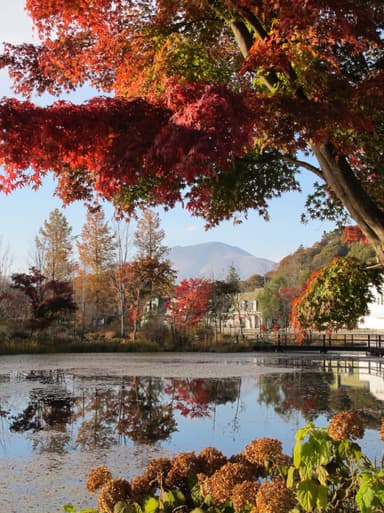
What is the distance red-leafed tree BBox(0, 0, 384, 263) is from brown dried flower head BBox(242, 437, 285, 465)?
1.56 metres

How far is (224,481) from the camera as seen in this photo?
2418mm

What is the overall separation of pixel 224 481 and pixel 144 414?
6548mm

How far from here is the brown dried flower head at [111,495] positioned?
2514mm

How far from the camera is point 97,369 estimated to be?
16078 millimetres

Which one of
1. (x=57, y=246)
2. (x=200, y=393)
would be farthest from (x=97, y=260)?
(x=200, y=393)

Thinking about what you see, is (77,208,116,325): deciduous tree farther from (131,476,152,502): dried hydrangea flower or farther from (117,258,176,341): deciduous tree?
(131,476,152,502): dried hydrangea flower

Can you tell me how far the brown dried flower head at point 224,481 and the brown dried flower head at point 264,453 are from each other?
117 mm

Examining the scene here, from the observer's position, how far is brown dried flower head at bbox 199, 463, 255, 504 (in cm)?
240

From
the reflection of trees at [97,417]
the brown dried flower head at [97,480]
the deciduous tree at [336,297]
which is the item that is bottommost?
the reflection of trees at [97,417]

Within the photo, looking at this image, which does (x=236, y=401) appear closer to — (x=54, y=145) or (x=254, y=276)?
(x=54, y=145)

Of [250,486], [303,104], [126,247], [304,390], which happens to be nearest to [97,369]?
[304,390]

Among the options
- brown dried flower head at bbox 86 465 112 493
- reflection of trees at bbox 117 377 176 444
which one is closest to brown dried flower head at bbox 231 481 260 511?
brown dried flower head at bbox 86 465 112 493

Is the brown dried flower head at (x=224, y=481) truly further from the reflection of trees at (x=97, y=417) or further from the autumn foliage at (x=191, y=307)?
the autumn foliage at (x=191, y=307)

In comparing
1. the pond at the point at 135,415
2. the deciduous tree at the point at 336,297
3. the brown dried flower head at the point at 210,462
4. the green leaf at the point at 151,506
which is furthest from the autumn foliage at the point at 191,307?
the green leaf at the point at 151,506
